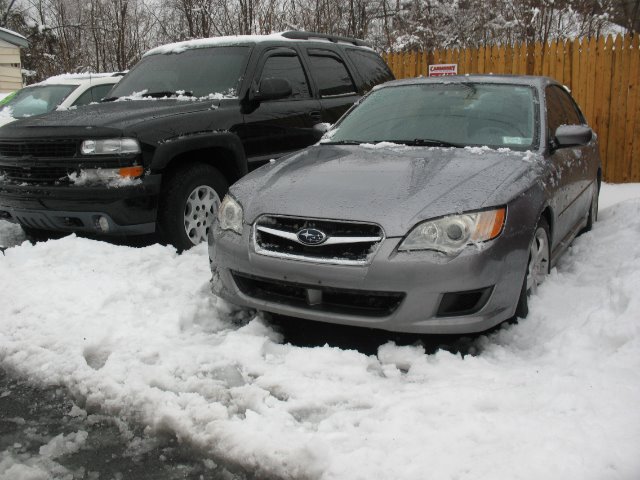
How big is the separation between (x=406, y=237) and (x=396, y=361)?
25.6 inches

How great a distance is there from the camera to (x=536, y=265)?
387 cm

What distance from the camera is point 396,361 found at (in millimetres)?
3217

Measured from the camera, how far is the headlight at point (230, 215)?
12.2 feet

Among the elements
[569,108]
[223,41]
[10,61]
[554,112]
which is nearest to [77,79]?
[223,41]

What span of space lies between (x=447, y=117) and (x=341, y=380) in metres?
2.34

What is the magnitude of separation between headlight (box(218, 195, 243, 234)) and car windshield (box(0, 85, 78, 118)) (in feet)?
21.5

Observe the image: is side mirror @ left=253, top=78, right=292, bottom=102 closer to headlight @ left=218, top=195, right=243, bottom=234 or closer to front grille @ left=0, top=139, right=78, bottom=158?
front grille @ left=0, top=139, right=78, bottom=158

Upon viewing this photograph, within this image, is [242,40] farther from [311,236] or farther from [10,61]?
[10,61]

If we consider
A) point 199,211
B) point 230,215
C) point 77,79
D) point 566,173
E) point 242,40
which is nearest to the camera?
point 230,215

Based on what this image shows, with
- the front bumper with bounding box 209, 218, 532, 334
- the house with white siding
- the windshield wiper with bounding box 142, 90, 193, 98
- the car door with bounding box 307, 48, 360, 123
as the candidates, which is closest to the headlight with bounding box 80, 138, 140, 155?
the windshield wiper with bounding box 142, 90, 193, 98

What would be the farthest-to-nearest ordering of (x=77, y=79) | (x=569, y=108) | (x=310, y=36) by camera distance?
1. (x=77, y=79)
2. (x=310, y=36)
3. (x=569, y=108)

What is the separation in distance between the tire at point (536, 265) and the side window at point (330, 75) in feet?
11.3

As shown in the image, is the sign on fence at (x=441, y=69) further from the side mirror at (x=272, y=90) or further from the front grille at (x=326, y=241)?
the front grille at (x=326, y=241)

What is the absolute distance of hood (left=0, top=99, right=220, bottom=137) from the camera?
196 inches
